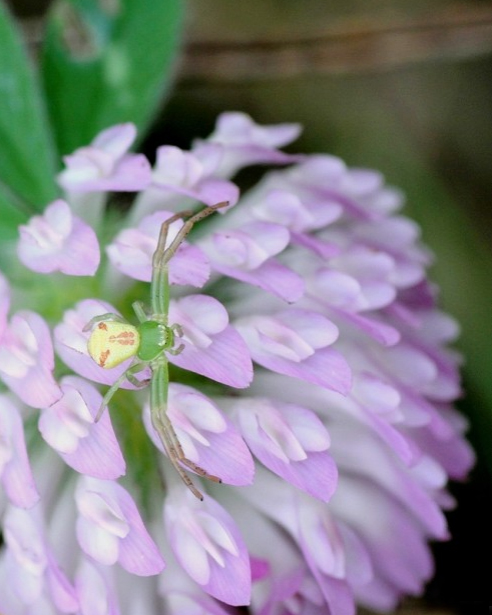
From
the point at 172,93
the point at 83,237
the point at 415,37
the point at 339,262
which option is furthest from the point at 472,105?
the point at 83,237

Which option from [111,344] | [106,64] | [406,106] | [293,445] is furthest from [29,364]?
[406,106]

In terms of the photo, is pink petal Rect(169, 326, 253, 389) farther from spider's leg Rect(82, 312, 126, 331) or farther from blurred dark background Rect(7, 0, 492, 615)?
blurred dark background Rect(7, 0, 492, 615)

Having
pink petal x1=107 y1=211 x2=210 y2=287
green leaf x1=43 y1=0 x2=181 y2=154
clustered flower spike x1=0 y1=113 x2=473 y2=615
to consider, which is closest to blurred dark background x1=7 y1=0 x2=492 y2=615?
green leaf x1=43 y1=0 x2=181 y2=154

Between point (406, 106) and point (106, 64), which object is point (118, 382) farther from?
point (406, 106)

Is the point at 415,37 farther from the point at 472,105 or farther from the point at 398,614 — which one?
the point at 398,614

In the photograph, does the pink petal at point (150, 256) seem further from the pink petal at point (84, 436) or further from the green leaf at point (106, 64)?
the green leaf at point (106, 64)

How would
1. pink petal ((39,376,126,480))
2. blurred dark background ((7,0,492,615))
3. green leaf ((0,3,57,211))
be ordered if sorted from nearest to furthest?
pink petal ((39,376,126,480)) < green leaf ((0,3,57,211)) < blurred dark background ((7,0,492,615))

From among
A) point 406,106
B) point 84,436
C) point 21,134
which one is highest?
point 406,106
